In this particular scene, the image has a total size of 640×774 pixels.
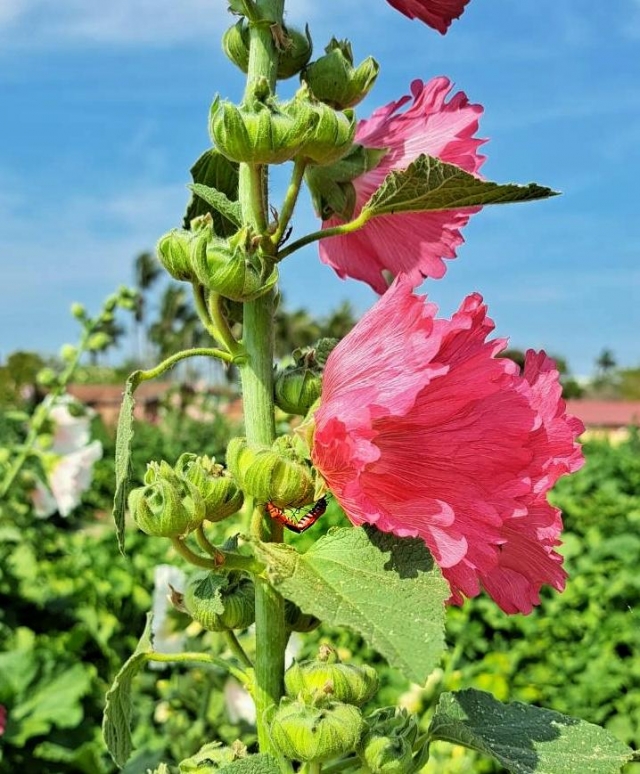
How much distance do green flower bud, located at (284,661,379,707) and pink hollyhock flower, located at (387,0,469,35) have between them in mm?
741

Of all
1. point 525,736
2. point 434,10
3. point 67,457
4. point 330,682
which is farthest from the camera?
point 67,457

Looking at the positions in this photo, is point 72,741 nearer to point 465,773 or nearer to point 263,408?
point 465,773

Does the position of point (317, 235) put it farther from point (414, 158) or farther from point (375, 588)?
point (375, 588)

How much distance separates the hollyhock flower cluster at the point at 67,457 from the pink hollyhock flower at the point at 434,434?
9.18 feet

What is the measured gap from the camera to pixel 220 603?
0.94m

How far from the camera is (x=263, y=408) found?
0.95 metres

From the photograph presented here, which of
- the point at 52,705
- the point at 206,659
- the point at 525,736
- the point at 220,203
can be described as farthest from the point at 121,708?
the point at 52,705

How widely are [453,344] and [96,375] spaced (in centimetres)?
4047

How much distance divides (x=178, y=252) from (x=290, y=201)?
0.44 ft

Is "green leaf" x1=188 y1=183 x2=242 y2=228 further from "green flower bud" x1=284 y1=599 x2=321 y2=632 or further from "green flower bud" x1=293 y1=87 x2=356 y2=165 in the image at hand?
"green flower bud" x1=284 y1=599 x2=321 y2=632

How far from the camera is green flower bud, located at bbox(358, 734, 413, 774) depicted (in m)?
0.87

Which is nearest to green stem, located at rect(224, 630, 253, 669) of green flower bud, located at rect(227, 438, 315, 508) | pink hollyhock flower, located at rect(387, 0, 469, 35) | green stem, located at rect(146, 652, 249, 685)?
green stem, located at rect(146, 652, 249, 685)

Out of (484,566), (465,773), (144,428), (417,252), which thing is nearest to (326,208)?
(417,252)

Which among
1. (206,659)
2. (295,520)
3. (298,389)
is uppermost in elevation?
(298,389)
